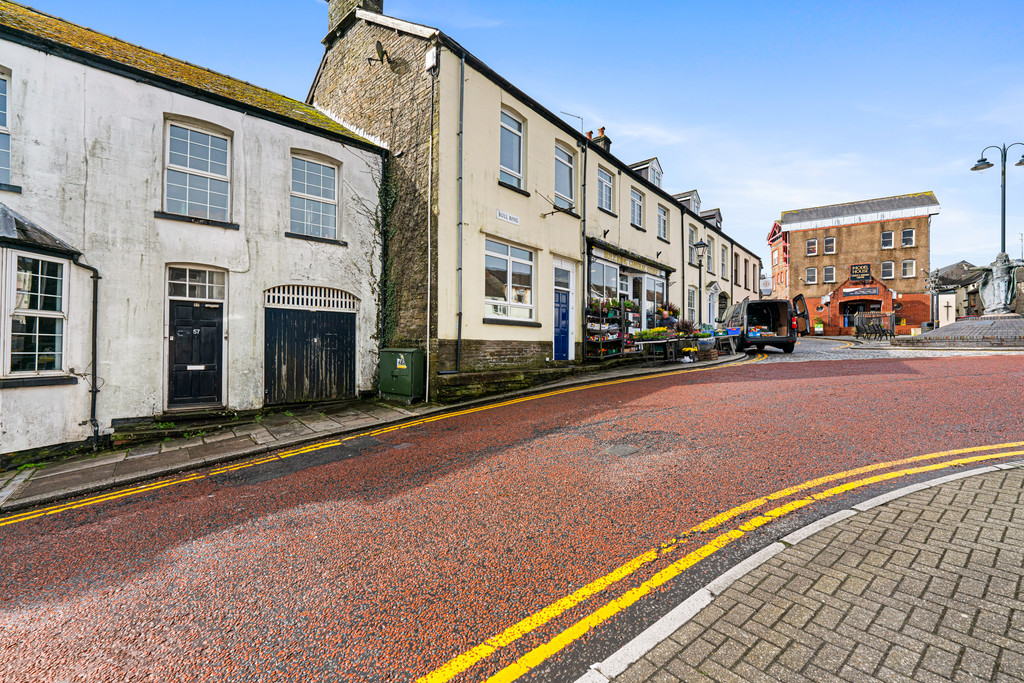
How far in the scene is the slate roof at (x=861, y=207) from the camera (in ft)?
132

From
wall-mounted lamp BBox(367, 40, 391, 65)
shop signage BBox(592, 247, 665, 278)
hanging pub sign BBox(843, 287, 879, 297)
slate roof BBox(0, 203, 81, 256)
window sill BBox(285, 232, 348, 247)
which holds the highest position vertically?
wall-mounted lamp BBox(367, 40, 391, 65)

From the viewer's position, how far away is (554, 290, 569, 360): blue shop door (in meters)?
13.7

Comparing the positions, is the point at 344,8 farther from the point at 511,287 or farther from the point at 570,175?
the point at 511,287

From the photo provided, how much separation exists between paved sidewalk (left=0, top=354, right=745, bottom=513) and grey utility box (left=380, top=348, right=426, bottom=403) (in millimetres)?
312

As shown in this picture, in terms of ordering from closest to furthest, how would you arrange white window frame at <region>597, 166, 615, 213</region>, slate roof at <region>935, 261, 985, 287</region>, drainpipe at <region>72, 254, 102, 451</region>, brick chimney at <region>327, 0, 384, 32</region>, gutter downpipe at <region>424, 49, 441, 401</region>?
drainpipe at <region>72, 254, 102, 451</region> < gutter downpipe at <region>424, 49, 441, 401</region> < brick chimney at <region>327, 0, 384, 32</region> < white window frame at <region>597, 166, 615, 213</region> < slate roof at <region>935, 261, 985, 287</region>

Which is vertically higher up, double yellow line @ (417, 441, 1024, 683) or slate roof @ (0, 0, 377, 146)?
slate roof @ (0, 0, 377, 146)

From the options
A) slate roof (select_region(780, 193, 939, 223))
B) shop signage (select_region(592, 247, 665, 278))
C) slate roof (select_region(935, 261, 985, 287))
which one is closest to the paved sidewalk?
shop signage (select_region(592, 247, 665, 278))

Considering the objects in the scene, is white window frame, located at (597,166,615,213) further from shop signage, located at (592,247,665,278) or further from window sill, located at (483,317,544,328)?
window sill, located at (483,317,544,328)

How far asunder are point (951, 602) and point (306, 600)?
153 inches

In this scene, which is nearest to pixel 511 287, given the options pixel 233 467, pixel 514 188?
pixel 514 188

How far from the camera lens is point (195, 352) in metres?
8.81

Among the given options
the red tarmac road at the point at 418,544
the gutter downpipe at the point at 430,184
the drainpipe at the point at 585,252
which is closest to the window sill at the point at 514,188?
the gutter downpipe at the point at 430,184

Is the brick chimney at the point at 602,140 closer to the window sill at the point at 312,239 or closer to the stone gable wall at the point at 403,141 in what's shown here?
the stone gable wall at the point at 403,141

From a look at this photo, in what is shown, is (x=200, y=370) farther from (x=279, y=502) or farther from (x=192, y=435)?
(x=279, y=502)
